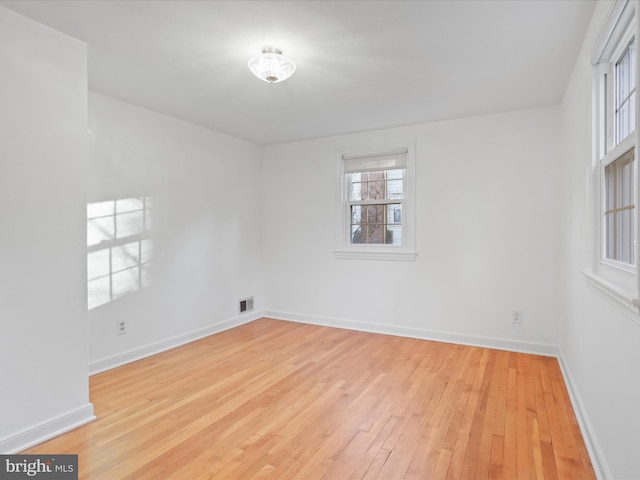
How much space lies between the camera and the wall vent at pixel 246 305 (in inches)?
194

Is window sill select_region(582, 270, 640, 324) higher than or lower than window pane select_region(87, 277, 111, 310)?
higher

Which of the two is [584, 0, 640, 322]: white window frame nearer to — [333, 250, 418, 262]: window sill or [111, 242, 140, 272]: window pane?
[333, 250, 418, 262]: window sill

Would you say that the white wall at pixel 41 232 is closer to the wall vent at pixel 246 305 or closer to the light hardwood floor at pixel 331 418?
the light hardwood floor at pixel 331 418

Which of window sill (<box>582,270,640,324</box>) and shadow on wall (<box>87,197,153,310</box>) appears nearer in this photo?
window sill (<box>582,270,640,324</box>)

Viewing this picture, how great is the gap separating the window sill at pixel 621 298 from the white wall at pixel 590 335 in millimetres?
38

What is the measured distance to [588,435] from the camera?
2080mm

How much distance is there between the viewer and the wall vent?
492 cm

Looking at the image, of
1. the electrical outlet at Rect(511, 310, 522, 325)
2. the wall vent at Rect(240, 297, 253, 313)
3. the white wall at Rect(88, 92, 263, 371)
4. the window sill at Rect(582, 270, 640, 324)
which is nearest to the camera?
the window sill at Rect(582, 270, 640, 324)

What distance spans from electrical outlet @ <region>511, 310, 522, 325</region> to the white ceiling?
2051 mm

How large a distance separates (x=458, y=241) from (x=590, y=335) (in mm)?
1956

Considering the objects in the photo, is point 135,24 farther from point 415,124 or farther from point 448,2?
point 415,124

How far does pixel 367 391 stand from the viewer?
111 inches

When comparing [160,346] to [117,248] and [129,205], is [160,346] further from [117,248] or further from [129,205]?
[129,205]
